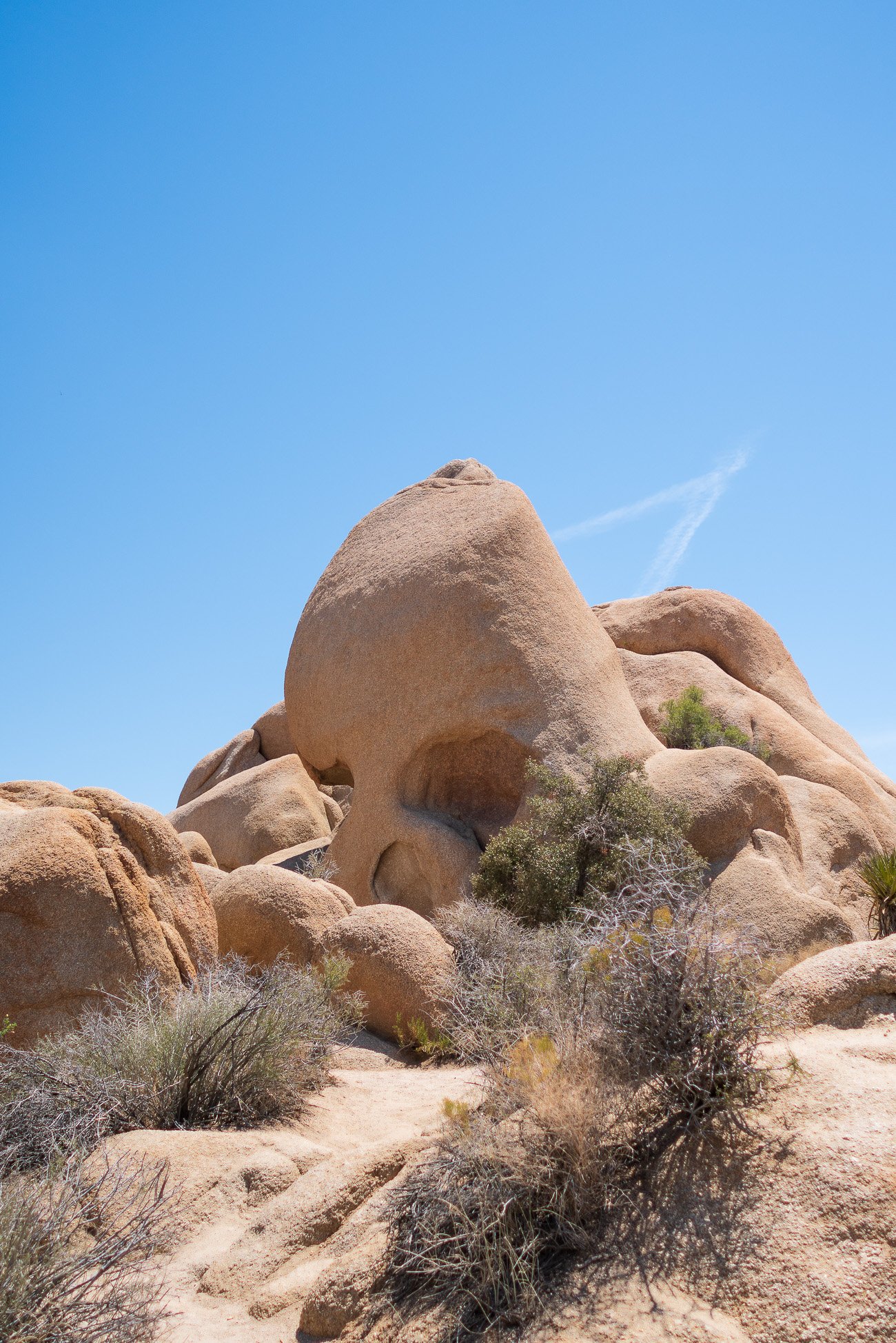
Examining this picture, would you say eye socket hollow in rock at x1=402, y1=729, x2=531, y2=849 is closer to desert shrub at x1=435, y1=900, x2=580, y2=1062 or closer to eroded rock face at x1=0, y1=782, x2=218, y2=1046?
desert shrub at x1=435, y1=900, x2=580, y2=1062

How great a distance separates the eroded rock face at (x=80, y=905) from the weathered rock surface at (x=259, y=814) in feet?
39.4

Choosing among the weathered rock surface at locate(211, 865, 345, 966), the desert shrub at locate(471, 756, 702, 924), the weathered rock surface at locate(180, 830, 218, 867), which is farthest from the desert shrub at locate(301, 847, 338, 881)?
the weathered rock surface at locate(211, 865, 345, 966)

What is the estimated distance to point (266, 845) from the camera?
19688 mm

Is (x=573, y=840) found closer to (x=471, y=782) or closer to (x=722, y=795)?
(x=722, y=795)

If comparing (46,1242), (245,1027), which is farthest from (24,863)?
(46,1242)

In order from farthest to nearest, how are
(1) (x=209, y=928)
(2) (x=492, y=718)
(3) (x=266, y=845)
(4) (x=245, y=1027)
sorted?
(3) (x=266, y=845) < (2) (x=492, y=718) < (1) (x=209, y=928) < (4) (x=245, y=1027)

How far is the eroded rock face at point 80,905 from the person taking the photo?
6.45 m

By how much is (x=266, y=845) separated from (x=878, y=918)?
41.6 feet

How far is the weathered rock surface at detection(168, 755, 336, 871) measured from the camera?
65.1 feet

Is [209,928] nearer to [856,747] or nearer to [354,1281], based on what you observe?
[354,1281]

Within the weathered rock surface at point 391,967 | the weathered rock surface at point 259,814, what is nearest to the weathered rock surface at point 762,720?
the weathered rock surface at point 259,814

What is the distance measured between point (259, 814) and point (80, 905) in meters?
13.6

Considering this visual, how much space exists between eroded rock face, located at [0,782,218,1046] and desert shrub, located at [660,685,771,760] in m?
10.7

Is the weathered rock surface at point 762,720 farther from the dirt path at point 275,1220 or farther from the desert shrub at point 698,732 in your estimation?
the dirt path at point 275,1220
